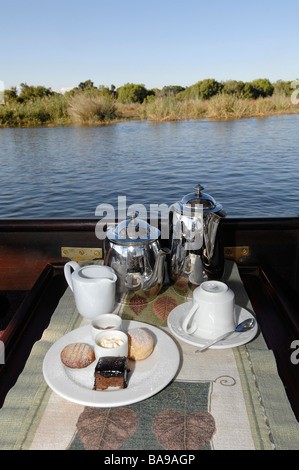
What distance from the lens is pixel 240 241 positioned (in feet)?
3.77

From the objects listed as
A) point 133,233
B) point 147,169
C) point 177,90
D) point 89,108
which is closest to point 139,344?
point 133,233

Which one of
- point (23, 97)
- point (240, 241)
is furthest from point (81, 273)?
point (23, 97)

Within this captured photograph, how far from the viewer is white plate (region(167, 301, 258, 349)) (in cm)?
62

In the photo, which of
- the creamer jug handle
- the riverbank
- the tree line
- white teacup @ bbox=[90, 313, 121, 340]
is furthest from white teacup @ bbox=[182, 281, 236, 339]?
the tree line

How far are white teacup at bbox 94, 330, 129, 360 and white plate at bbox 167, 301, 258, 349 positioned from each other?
4.4 inches

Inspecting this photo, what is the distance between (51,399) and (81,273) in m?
0.25

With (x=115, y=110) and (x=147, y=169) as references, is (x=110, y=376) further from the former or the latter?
(x=115, y=110)

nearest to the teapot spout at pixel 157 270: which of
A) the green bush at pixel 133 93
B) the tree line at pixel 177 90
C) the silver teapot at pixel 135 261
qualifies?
the silver teapot at pixel 135 261

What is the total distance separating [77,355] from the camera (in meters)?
0.58

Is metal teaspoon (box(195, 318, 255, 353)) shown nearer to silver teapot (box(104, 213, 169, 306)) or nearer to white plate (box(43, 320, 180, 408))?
white plate (box(43, 320, 180, 408))

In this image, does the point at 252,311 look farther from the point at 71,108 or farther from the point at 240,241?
the point at 71,108

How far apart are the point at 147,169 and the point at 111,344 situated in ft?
12.6

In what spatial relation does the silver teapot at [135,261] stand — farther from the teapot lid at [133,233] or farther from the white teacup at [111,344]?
the white teacup at [111,344]

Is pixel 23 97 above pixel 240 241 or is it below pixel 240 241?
above
